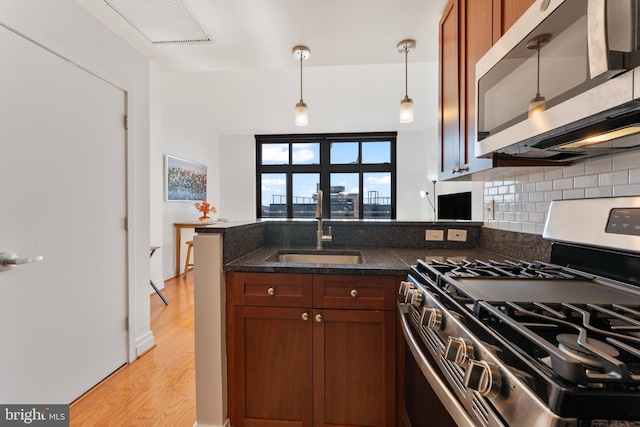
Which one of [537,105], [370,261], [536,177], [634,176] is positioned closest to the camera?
[537,105]

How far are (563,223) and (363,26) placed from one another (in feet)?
5.08

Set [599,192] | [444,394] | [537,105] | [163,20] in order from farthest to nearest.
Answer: [163,20] → [599,192] → [537,105] → [444,394]

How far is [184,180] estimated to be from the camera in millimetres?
4625

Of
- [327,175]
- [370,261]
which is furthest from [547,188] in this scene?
[327,175]

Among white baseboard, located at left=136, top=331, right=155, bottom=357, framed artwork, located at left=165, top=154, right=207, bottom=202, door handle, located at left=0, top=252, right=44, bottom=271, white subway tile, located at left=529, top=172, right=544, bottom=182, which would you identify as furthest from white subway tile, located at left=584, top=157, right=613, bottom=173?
framed artwork, located at left=165, top=154, right=207, bottom=202

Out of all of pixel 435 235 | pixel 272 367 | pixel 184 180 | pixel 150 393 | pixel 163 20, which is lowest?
pixel 150 393

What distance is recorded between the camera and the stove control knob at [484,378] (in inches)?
19.9

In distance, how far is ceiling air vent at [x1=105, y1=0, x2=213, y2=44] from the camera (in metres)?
1.59

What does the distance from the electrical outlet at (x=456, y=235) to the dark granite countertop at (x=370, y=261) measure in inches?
2.9

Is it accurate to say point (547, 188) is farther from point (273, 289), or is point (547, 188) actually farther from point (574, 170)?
point (273, 289)

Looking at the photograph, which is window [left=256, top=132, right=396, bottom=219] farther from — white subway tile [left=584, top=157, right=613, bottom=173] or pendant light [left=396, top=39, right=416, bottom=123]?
white subway tile [left=584, top=157, right=613, bottom=173]

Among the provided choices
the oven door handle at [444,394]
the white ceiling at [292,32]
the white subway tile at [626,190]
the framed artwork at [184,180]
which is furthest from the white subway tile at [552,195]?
the framed artwork at [184,180]

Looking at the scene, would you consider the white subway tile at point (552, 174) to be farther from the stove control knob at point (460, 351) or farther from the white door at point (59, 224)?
the white door at point (59, 224)

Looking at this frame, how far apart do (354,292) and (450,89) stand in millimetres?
1243
